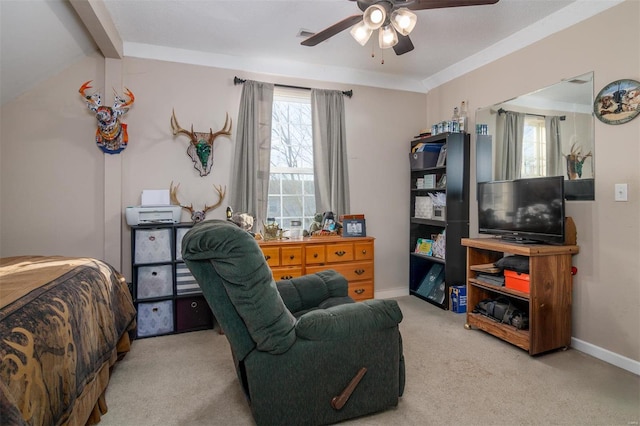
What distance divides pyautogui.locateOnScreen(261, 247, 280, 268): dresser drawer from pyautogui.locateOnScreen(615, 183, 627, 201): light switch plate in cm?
269

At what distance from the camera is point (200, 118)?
3.49 metres

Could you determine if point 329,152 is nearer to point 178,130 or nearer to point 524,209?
point 178,130

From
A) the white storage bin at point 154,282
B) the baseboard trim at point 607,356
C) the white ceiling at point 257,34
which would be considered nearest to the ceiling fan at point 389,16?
the white ceiling at point 257,34

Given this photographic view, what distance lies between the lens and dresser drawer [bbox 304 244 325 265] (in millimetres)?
3387

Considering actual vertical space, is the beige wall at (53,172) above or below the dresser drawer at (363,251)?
above

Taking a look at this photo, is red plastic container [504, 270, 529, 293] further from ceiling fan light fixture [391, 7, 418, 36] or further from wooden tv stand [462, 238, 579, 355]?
ceiling fan light fixture [391, 7, 418, 36]

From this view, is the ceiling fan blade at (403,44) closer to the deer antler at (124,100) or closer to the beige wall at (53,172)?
the deer antler at (124,100)

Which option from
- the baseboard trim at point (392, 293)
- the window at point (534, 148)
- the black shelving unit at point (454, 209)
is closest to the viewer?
the window at point (534, 148)

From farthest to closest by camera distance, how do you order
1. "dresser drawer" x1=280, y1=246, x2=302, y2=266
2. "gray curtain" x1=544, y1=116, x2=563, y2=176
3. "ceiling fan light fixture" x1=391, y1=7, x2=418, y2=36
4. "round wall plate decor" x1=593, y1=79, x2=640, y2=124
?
"dresser drawer" x1=280, y1=246, x2=302, y2=266 → "gray curtain" x1=544, y1=116, x2=563, y2=176 → "round wall plate decor" x1=593, y1=79, x2=640, y2=124 → "ceiling fan light fixture" x1=391, y1=7, x2=418, y2=36

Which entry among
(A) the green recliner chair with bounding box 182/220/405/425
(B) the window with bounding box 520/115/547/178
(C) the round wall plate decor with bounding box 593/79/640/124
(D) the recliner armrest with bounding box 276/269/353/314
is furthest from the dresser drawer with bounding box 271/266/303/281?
(C) the round wall plate decor with bounding box 593/79/640/124

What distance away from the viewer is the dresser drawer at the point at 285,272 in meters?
3.25

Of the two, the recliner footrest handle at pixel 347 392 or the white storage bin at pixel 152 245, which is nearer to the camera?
the recliner footrest handle at pixel 347 392

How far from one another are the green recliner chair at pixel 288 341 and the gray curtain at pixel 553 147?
6.66ft

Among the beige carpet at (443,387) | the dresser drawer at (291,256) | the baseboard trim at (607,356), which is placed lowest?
the beige carpet at (443,387)
